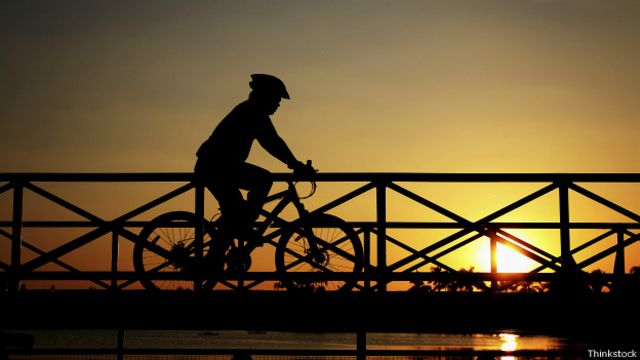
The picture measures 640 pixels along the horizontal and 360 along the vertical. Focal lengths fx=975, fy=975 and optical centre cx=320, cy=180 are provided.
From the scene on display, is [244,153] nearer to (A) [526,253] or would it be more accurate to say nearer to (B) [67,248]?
(B) [67,248]

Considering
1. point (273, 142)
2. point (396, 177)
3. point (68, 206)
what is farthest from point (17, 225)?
point (396, 177)

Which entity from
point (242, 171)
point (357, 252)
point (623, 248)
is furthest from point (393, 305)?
point (623, 248)

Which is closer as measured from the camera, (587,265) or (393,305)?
(393,305)

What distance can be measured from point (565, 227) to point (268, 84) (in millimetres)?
3503

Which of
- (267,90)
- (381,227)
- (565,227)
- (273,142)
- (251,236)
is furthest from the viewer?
(251,236)

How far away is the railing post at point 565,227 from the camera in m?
10.4

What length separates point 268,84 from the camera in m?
9.98

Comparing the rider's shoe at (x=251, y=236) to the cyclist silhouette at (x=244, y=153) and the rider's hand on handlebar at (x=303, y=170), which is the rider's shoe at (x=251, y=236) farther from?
the rider's hand on handlebar at (x=303, y=170)

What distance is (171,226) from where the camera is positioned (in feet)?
37.5

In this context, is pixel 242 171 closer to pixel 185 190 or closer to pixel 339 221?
pixel 185 190

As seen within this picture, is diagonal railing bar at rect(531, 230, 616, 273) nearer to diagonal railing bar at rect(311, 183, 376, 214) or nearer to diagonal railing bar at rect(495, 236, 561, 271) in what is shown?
diagonal railing bar at rect(495, 236, 561, 271)

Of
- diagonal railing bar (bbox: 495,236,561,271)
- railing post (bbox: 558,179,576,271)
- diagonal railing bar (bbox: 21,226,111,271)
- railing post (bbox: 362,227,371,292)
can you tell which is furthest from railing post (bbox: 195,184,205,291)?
railing post (bbox: 558,179,576,271)

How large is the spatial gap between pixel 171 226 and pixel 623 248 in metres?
5.17

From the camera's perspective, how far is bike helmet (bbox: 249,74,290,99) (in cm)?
997
